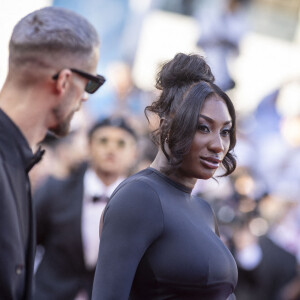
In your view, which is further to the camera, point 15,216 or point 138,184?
point 138,184

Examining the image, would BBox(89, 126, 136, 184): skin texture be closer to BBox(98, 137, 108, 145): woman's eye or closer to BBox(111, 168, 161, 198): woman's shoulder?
BBox(98, 137, 108, 145): woman's eye

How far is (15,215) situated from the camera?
239 centimetres

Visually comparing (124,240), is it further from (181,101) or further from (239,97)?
(239,97)

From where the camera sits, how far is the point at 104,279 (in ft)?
8.16

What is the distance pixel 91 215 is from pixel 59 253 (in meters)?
0.37

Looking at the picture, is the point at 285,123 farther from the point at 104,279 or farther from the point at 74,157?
→ the point at 104,279

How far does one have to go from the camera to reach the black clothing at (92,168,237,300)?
2473 millimetres

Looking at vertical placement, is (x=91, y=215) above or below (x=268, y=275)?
above

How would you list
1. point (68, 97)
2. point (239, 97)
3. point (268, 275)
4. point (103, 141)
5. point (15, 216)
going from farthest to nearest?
point (239, 97) < point (268, 275) < point (103, 141) < point (68, 97) < point (15, 216)

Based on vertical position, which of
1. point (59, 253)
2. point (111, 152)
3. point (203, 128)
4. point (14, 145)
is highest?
point (203, 128)

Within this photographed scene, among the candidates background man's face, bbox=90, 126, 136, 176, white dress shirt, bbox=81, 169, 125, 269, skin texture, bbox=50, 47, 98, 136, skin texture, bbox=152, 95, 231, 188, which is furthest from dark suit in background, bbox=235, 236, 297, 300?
skin texture, bbox=50, 47, 98, 136

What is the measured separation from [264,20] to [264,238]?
21.1ft

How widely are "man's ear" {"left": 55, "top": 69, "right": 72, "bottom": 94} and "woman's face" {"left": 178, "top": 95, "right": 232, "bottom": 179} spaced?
0.53 meters

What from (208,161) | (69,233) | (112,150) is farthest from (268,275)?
(208,161)
